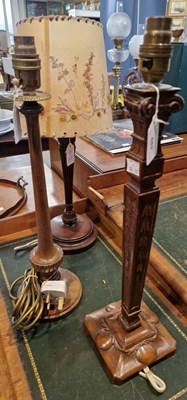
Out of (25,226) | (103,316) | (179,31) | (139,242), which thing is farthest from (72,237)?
(179,31)

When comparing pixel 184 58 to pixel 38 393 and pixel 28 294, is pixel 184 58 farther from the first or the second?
pixel 38 393

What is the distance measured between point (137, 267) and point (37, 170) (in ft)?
0.88

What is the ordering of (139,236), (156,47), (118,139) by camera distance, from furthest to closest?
1. (118,139)
2. (139,236)
3. (156,47)

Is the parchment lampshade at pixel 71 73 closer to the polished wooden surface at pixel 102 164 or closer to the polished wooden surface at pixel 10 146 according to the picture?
the polished wooden surface at pixel 102 164

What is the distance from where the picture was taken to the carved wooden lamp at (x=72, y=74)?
58cm

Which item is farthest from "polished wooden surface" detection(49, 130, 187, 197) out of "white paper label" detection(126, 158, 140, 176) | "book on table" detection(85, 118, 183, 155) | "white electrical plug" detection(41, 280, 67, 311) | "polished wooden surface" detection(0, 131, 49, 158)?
"white paper label" detection(126, 158, 140, 176)

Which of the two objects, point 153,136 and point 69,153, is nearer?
point 153,136

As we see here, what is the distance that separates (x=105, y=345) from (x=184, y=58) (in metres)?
1.18

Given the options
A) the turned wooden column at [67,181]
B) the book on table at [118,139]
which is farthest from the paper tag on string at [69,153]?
the book on table at [118,139]

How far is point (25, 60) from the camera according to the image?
18.7 inches

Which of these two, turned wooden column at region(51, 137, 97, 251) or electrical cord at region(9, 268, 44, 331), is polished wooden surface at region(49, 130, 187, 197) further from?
electrical cord at region(9, 268, 44, 331)

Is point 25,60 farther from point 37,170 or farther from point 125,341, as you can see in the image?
point 125,341

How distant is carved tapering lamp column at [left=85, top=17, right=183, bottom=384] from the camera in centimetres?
41

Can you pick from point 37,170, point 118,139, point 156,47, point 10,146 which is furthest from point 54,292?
point 10,146
